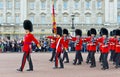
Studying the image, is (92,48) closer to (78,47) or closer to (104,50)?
(104,50)

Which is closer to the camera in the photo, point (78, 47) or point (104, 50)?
point (104, 50)

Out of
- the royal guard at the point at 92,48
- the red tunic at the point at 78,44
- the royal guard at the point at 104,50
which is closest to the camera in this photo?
the royal guard at the point at 104,50

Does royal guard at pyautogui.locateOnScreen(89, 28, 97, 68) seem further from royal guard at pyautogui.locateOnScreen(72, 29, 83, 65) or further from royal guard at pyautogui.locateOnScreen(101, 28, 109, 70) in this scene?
royal guard at pyautogui.locateOnScreen(72, 29, 83, 65)

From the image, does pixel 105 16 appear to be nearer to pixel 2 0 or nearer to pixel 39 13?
pixel 39 13

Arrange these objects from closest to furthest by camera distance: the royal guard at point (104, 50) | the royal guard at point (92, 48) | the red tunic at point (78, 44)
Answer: the royal guard at point (104, 50)
the royal guard at point (92, 48)
the red tunic at point (78, 44)

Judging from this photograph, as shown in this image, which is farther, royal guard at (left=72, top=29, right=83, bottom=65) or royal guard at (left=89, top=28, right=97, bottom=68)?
royal guard at (left=72, top=29, right=83, bottom=65)

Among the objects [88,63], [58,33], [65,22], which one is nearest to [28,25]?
[58,33]

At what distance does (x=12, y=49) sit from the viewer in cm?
4247

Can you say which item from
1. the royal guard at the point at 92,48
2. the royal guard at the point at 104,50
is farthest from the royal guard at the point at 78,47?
the royal guard at the point at 104,50

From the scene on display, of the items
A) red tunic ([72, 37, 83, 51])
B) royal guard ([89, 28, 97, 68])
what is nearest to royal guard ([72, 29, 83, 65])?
red tunic ([72, 37, 83, 51])

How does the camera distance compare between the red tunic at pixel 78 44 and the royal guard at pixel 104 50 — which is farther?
the red tunic at pixel 78 44

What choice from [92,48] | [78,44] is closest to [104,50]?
[92,48]

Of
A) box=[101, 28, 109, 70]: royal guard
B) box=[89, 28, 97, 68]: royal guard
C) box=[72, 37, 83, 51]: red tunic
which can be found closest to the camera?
box=[101, 28, 109, 70]: royal guard

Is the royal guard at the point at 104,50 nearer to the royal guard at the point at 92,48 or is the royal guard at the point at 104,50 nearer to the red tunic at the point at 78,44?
the royal guard at the point at 92,48
